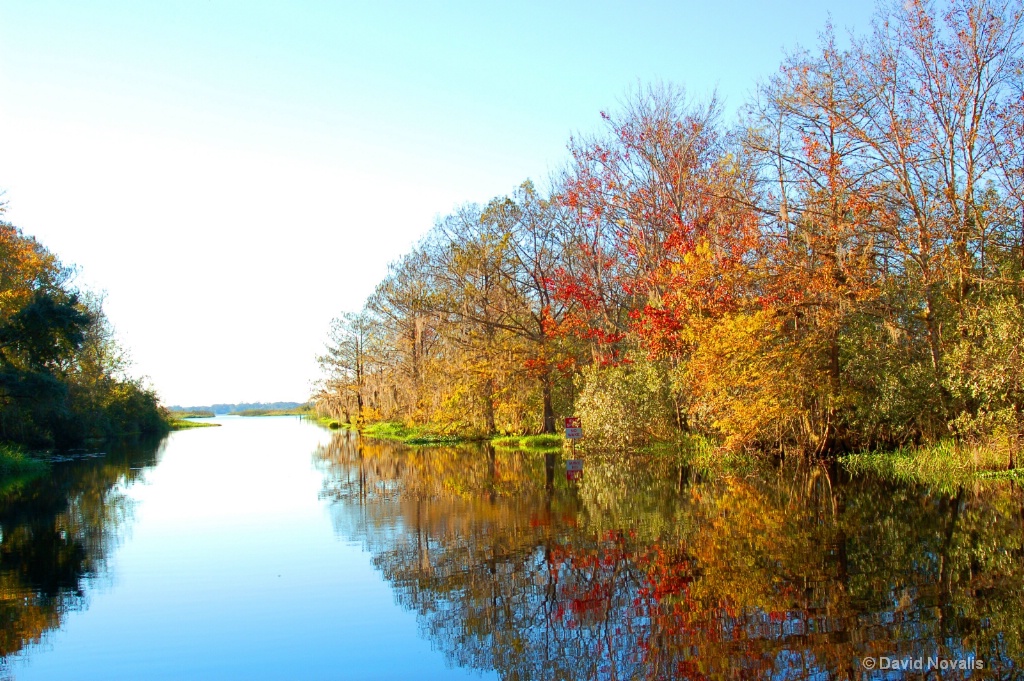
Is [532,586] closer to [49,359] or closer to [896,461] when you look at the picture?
[896,461]

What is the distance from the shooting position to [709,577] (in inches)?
336

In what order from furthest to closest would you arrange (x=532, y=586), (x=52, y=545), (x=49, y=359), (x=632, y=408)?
(x=49, y=359) < (x=632, y=408) < (x=52, y=545) < (x=532, y=586)

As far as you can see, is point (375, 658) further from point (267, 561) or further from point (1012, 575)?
point (1012, 575)

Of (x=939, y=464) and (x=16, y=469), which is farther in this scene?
(x=16, y=469)

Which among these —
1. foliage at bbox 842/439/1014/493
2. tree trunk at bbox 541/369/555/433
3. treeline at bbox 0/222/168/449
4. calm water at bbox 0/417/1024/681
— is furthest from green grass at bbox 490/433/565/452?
treeline at bbox 0/222/168/449

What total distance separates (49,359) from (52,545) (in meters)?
19.1

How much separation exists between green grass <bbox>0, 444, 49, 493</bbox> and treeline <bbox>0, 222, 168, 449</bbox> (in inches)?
78.0

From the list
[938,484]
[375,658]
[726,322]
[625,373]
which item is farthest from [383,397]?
[375,658]

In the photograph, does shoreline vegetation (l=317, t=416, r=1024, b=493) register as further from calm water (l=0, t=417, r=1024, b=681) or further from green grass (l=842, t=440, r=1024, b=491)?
calm water (l=0, t=417, r=1024, b=681)

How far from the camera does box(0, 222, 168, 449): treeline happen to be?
83.9 ft

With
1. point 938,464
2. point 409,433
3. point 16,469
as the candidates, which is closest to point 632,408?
point 938,464

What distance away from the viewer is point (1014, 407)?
16016 mm

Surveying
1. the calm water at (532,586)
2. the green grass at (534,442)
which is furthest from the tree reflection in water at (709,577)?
the green grass at (534,442)

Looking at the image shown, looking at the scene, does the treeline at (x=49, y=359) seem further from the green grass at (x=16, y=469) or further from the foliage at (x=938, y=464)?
the foliage at (x=938, y=464)
